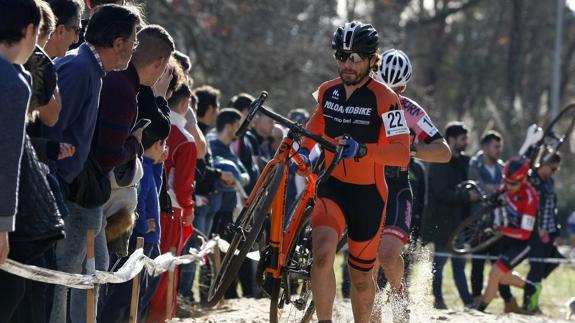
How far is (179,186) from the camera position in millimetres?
8320

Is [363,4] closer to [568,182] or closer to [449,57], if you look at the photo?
[568,182]

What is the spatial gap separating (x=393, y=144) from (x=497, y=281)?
6294 millimetres

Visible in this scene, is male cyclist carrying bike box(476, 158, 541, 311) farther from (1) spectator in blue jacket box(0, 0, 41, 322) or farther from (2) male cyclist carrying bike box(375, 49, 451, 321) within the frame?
(1) spectator in blue jacket box(0, 0, 41, 322)

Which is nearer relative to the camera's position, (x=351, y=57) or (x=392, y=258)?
(x=351, y=57)

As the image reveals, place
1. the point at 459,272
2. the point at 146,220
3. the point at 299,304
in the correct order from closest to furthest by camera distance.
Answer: the point at 146,220
the point at 299,304
the point at 459,272

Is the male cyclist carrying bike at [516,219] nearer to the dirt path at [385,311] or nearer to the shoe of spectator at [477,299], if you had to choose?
the shoe of spectator at [477,299]

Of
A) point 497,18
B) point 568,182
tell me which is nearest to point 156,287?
point 568,182

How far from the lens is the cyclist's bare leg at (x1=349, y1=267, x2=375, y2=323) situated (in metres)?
7.52

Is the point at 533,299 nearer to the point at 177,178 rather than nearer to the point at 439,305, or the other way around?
the point at 439,305

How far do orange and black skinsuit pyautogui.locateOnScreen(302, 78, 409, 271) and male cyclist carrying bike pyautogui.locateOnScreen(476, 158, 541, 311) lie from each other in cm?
593

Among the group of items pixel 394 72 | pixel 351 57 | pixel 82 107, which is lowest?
pixel 82 107

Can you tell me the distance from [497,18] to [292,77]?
95.5 ft

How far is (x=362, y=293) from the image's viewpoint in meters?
7.52

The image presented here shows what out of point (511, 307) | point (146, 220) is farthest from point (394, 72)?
point (511, 307)
